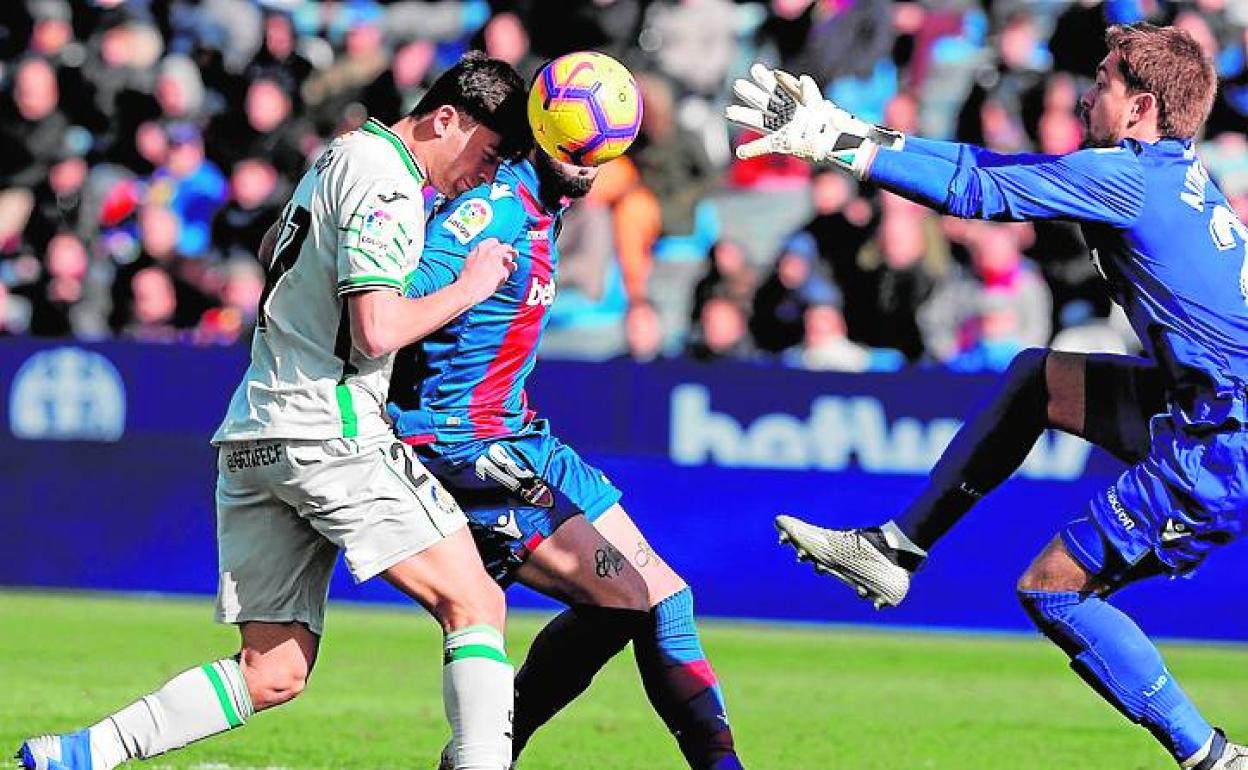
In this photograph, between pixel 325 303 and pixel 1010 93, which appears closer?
pixel 325 303

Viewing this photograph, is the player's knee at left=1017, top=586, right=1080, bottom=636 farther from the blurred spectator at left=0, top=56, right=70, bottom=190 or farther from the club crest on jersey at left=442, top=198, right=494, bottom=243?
the blurred spectator at left=0, top=56, right=70, bottom=190

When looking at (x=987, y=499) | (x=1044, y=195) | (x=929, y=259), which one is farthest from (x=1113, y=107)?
(x=929, y=259)

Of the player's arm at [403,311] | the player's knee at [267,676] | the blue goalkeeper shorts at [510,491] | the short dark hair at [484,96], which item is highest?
the short dark hair at [484,96]

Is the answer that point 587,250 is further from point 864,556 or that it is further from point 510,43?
point 864,556

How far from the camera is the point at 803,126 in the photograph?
265 inches

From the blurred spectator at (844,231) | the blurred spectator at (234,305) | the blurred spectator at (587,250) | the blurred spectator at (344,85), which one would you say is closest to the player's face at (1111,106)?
the blurred spectator at (844,231)

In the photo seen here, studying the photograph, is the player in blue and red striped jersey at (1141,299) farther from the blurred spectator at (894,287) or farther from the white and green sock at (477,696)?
the blurred spectator at (894,287)

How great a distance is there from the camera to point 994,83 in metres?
15.1

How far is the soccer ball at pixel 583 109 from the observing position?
7039mm

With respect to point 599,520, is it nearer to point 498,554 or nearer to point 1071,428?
point 498,554

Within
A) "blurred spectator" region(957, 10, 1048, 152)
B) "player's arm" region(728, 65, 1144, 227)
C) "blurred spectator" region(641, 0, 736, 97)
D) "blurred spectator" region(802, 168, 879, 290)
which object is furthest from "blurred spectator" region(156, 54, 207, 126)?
"player's arm" region(728, 65, 1144, 227)

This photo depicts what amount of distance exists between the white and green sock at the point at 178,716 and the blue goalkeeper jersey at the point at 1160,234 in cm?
259

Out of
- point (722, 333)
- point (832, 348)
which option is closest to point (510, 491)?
point (832, 348)

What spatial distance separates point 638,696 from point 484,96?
5077mm
